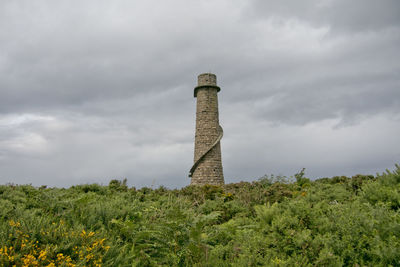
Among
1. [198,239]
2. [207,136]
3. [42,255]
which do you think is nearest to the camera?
[42,255]

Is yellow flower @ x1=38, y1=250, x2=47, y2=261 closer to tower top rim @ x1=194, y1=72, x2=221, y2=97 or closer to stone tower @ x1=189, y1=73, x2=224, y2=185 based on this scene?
stone tower @ x1=189, y1=73, x2=224, y2=185

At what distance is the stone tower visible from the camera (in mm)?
25656

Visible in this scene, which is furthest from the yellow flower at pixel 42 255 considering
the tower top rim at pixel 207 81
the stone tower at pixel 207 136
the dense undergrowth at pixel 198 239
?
the tower top rim at pixel 207 81

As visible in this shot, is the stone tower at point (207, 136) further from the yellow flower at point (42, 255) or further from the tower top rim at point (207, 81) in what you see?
the yellow flower at point (42, 255)

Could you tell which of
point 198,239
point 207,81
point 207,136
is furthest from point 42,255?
point 207,81

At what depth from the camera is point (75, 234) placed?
5.68m

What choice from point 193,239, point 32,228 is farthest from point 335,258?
point 32,228

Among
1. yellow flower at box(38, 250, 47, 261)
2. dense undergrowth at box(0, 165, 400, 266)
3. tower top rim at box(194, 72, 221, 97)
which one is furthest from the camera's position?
tower top rim at box(194, 72, 221, 97)

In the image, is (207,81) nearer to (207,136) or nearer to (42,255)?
(207,136)

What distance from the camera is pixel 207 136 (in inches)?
1031

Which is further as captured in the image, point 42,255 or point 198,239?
point 198,239

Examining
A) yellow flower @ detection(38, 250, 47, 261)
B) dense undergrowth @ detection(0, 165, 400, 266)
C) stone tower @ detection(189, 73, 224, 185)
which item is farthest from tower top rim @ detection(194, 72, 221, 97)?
yellow flower @ detection(38, 250, 47, 261)

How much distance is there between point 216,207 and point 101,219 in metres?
4.93

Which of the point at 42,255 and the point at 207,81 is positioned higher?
the point at 207,81
